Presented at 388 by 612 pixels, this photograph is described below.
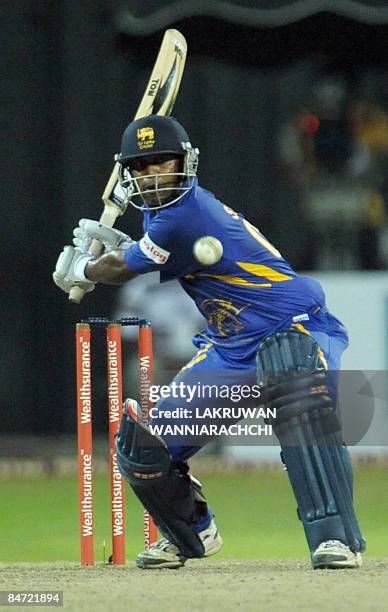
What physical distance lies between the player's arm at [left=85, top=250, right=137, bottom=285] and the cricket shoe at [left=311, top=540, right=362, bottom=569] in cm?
98

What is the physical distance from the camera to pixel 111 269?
4.70 meters

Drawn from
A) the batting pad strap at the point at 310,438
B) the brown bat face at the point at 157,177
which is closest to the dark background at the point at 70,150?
the brown bat face at the point at 157,177

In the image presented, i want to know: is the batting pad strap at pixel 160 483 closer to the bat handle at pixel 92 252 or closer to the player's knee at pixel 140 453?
the player's knee at pixel 140 453

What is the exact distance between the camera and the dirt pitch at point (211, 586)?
3756mm

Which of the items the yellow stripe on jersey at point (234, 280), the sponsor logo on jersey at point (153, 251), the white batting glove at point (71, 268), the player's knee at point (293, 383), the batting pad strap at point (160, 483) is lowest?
the batting pad strap at point (160, 483)

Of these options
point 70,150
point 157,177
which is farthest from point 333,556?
point 70,150

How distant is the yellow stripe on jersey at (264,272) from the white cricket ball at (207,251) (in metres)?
0.10

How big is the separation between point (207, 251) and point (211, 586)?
976mm

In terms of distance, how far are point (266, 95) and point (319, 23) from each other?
0.54 metres

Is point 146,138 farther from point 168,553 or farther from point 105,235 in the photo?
point 168,553

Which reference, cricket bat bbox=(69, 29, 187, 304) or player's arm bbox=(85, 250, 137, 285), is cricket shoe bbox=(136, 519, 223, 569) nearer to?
player's arm bbox=(85, 250, 137, 285)

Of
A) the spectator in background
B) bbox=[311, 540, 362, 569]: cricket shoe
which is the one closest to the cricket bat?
bbox=[311, 540, 362, 569]: cricket shoe

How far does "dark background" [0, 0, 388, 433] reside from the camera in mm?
8547

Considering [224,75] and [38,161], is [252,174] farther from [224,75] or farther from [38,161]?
[38,161]
